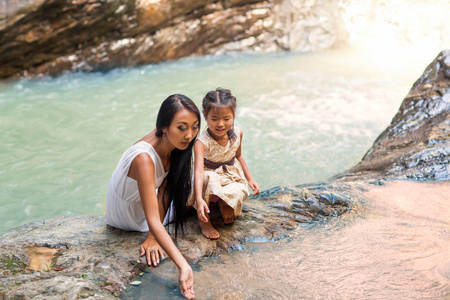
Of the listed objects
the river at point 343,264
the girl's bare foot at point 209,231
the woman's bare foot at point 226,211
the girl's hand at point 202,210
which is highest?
the girl's hand at point 202,210

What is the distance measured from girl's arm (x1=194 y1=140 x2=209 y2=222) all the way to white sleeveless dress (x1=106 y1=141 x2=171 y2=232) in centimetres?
22

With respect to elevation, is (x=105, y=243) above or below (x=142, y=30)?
below

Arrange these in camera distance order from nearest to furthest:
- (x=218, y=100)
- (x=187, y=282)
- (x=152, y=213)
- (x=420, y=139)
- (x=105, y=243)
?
(x=187, y=282), (x=152, y=213), (x=105, y=243), (x=218, y=100), (x=420, y=139)

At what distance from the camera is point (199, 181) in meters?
2.71

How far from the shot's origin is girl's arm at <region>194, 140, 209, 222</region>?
2.57 meters

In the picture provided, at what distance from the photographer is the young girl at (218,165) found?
273cm

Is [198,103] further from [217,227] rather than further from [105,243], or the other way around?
[105,243]

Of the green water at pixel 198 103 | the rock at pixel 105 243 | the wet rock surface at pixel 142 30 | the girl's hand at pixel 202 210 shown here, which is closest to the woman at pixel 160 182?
the rock at pixel 105 243

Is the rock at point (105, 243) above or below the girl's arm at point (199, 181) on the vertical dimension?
below

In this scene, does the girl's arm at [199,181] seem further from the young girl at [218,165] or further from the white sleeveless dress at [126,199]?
the white sleeveless dress at [126,199]

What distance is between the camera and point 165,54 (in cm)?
944

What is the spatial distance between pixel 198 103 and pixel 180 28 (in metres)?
3.04

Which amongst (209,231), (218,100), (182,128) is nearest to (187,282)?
(209,231)

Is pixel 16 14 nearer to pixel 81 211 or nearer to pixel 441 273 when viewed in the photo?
pixel 81 211
